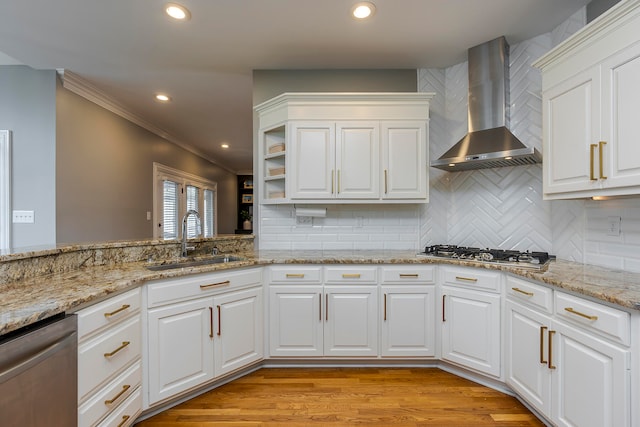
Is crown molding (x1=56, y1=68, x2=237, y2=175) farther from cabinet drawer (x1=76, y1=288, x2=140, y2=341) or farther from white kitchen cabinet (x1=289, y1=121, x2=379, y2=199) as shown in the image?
cabinet drawer (x1=76, y1=288, x2=140, y2=341)

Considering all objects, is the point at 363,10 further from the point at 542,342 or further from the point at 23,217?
the point at 23,217

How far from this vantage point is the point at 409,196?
104 inches

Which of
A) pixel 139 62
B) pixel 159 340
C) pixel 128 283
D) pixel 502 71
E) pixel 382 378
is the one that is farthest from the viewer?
pixel 139 62

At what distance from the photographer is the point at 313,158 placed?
8.73 ft

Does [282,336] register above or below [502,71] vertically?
below

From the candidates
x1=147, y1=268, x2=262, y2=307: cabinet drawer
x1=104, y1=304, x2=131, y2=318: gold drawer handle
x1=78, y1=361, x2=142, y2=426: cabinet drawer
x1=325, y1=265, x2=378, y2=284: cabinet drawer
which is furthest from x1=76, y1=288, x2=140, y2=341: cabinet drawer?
x1=325, y1=265, x2=378, y2=284: cabinet drawer

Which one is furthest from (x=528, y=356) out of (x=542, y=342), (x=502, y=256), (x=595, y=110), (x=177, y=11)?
(x=177, y=11)

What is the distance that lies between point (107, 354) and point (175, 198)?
15.7 feet

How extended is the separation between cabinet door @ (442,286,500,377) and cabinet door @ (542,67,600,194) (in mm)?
863

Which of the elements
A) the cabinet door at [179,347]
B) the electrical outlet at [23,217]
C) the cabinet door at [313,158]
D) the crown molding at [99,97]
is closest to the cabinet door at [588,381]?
the cabinet door at [313,158]

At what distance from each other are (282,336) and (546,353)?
1698mm

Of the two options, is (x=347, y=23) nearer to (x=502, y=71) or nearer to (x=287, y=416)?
(x=502, y=71)

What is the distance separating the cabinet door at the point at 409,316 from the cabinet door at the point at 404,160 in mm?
820

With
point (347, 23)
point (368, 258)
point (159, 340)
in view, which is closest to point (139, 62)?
point (347, 23)
